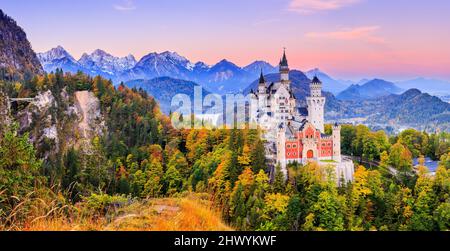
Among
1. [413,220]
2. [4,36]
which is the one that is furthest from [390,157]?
[4,36]

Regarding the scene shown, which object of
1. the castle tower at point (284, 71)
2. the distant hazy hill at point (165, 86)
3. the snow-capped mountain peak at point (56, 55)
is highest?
the snow-capped mountain peak at point (56, 55)

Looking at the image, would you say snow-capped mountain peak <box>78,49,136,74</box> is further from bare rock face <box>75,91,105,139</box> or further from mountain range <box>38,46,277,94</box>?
bare rock face <box>75,91,105,139</box>

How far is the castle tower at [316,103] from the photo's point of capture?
87.7 ft

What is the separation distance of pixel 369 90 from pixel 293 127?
11.0m

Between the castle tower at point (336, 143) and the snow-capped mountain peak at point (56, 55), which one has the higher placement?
the snow-capped mountain peak at point (56, 55)

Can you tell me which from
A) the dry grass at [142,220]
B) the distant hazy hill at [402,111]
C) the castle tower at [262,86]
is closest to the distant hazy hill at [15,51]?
the castle tower at [262,86]

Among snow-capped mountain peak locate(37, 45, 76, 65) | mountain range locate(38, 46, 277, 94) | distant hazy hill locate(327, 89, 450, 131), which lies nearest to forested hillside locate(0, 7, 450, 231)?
distant hazy hill locate(327, 89, 450, 131)

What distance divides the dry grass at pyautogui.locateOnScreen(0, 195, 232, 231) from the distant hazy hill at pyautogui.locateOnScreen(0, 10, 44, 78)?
161ft

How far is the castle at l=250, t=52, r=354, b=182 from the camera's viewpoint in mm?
23203

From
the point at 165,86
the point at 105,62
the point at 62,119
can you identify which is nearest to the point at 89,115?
the point at 62,119

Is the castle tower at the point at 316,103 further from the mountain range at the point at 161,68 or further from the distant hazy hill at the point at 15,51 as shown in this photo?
the distant hazy hill at the point at 15,51

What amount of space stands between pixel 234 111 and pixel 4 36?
36.6 m

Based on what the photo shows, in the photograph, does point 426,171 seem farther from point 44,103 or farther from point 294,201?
point 44,103

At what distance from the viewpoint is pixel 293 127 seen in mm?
25828
